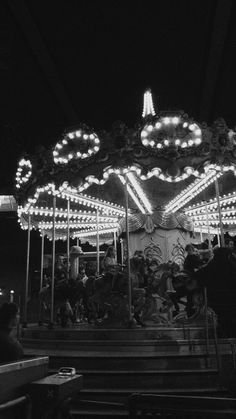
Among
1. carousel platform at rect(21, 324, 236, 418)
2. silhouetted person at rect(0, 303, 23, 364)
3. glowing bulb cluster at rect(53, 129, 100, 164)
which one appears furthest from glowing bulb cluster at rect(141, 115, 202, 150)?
silhouetted person at rect(0, 303, 23, 364)

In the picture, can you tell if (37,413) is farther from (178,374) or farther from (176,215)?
(176,215)

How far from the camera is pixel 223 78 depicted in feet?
41.5

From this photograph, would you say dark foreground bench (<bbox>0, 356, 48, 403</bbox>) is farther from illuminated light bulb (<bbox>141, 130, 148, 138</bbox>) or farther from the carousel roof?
illuminated light bulb (<bbox>141, 130, 148, 138</bbox>)

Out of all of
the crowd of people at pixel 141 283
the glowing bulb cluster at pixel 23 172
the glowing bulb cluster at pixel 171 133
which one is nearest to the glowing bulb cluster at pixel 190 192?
the glowing bulb cluster at pixel 171 133

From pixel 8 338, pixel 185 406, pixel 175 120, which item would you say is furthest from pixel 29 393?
pixel 175 120

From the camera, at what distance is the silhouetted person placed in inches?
140

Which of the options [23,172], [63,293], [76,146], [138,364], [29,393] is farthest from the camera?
[23,172]

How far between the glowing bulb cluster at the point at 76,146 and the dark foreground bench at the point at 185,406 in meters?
6.00

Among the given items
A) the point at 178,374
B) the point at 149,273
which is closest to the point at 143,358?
the point at 178,374

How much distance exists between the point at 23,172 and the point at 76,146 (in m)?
1.96

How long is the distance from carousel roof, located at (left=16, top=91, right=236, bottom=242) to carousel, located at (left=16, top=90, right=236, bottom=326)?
0.02 metres

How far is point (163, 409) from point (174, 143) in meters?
5.83

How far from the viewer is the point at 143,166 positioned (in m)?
7.89

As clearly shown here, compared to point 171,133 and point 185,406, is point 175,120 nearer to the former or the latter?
point 171,133
